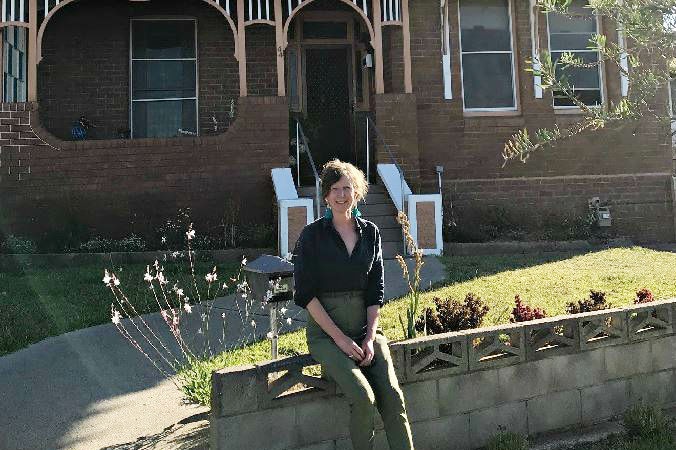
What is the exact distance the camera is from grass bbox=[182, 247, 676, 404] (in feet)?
14.4

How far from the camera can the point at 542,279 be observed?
6.60 m

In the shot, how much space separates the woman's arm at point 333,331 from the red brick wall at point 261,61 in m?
9.06

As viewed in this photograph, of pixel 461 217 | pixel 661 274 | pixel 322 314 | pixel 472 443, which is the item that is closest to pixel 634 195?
pixel 461 217

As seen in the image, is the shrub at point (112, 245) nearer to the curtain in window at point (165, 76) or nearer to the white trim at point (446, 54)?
the curtain in window at point (165, 76)

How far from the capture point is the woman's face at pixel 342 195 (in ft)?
9.35

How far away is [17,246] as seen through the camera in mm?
8953

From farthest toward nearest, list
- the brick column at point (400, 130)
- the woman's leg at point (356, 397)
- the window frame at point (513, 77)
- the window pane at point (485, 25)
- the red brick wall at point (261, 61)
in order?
1. the window pane at point (485, 25)
2. the red brick wall at point (261, 61)
3. the window frame at point (513, 77)
4. the brick column at point (400, 130)
5. the woman's leg at point (356, 397)

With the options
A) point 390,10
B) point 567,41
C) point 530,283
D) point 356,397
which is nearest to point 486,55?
point 567,41

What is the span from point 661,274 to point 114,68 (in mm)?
10540

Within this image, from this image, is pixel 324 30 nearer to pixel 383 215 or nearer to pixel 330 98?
pixel 330 98

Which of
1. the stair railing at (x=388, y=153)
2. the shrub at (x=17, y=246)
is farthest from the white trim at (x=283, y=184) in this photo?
the shrub at (x=17, y=246)

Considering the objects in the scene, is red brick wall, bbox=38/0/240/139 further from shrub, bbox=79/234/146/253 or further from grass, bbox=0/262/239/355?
grass, bbox=0/262/239/355

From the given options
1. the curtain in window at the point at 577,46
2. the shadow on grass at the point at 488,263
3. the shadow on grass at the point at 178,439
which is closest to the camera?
the shadow on grass at the point at 178,439

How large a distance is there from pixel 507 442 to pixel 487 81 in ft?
31.1
